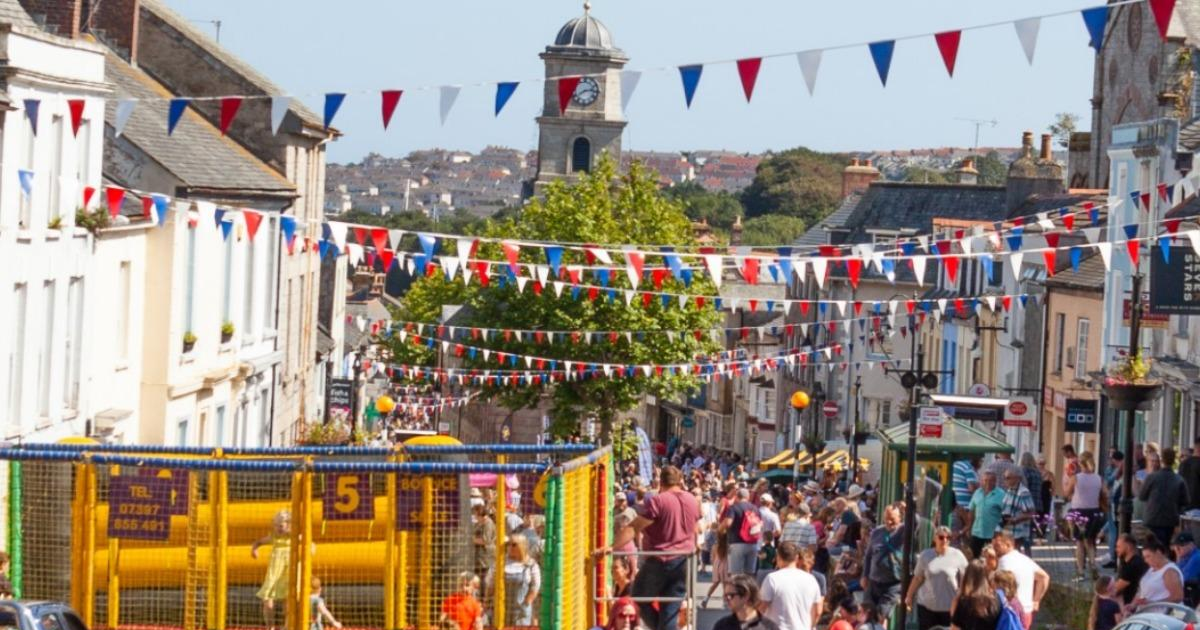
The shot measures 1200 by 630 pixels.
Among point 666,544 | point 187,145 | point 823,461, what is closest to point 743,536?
point 666,544

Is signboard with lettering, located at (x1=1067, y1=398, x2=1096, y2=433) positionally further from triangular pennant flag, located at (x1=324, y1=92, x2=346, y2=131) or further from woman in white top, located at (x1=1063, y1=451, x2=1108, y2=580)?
triangular pennant flag, located at (x1=324, y1=92, x2=346, y2=131)

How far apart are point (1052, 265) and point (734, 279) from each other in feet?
218

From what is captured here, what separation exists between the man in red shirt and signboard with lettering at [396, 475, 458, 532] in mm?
2905

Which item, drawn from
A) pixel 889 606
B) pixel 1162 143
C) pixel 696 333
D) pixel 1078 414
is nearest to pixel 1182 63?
pixel 1162 143

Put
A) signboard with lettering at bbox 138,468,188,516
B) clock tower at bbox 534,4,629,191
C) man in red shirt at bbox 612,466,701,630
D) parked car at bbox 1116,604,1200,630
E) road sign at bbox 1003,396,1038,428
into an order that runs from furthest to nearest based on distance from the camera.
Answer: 1. clock tower at bbox 534,4,629,191
2. road sign at bbox 1003,396,1038,428
3. man in red shirt at bbox 612,466,701,630
4. signboard with lettering at bbox 138,468,188,516
5. parked car at bbox 1116,604,1200,630

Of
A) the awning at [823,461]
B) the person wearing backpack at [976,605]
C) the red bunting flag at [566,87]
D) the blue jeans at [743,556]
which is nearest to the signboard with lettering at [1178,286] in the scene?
the blue jeans at [743,556]

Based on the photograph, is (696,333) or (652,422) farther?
(652,422)

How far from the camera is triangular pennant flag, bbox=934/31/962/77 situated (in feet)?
45.8

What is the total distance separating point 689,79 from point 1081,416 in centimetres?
2543

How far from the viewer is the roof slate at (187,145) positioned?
3641 cm

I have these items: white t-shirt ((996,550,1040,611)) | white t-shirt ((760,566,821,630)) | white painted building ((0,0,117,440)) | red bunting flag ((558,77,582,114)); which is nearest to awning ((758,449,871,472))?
white painted building ((0,0,117,440))

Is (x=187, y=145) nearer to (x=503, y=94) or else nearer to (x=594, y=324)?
(x=503, y=94)

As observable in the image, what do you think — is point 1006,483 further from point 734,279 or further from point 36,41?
point 734,279

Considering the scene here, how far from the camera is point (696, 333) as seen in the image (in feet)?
223
